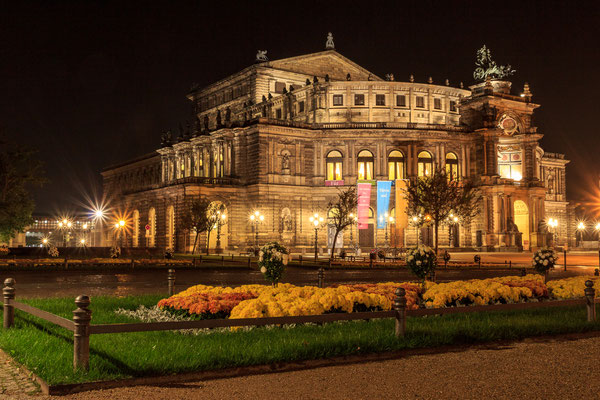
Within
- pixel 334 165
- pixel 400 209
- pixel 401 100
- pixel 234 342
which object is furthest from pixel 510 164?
pixel 234 342

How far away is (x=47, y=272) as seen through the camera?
37344mm

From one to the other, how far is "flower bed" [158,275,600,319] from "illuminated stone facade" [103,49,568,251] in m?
55.6

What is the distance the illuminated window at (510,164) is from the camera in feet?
293

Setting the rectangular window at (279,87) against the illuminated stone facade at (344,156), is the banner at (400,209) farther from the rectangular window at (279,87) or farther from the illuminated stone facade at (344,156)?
the rectangular window at (279,87)

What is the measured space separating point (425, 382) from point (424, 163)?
245ft

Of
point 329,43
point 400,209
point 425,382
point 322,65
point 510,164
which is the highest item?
point 329,43

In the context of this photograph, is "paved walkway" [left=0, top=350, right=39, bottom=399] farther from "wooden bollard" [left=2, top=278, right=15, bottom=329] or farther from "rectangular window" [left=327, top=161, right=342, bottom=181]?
"rectangular window" [left=327, top=161, right=342, bottom=181]

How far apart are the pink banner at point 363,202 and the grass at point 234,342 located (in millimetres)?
57563

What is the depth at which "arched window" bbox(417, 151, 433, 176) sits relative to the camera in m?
82.9

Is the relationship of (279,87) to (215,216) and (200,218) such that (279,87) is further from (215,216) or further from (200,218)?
(200,218)

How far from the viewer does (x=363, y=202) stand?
248 feet

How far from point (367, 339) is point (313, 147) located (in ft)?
227

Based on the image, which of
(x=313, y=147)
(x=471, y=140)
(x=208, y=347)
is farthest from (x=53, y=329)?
(x=471, y=140)

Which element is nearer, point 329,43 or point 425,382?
point 425,382
